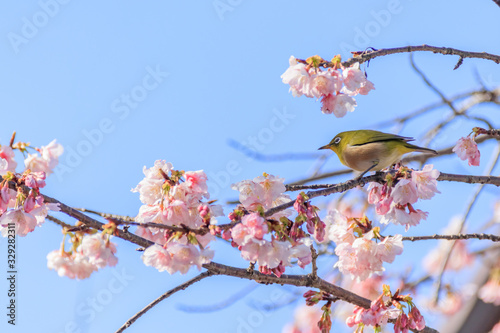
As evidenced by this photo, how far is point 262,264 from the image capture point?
210 cm

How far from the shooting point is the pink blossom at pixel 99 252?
2115mm

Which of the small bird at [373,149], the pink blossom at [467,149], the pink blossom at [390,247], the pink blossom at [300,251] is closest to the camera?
the pink blossom at [300,251]

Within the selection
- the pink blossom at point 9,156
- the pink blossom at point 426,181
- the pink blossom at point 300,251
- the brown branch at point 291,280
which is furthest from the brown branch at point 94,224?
the pink blossom at point 426,181

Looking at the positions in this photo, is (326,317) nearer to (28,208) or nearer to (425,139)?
(28,208)

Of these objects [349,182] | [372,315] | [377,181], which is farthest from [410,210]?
[372,315]

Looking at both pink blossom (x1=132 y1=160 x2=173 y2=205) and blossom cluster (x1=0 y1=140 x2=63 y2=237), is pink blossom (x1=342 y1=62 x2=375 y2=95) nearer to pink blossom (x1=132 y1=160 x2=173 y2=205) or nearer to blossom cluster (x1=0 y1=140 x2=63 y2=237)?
pink blossom (x1=132 y1=160 x2=173 y2=205)

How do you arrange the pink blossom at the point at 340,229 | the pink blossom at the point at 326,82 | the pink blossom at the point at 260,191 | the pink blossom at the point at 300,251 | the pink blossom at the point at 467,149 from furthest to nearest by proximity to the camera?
1. the pink blossom at the point at 467,149
2. the pink blossom at the point at 340,229
3. the pink blossom at the point at 326,82
4. the pink blossom at the point at 260,191
5. the pink blossom at the point at 300,251

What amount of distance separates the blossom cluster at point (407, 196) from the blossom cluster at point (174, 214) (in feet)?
2.80

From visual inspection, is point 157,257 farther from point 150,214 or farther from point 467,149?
point 467,149

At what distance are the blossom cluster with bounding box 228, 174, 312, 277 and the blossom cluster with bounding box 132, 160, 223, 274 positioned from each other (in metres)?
0.13

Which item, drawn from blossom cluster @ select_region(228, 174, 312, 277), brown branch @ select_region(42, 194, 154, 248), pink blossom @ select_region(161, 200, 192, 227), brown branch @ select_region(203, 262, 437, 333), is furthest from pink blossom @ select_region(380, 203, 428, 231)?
brown branch @ select_region(42, 194, 154, 248)

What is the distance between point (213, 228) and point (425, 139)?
3432 mm

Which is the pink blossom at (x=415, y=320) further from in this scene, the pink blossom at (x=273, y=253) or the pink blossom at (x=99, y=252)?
the pink blossom at (x=99, y=252)

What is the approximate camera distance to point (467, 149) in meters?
3.06
